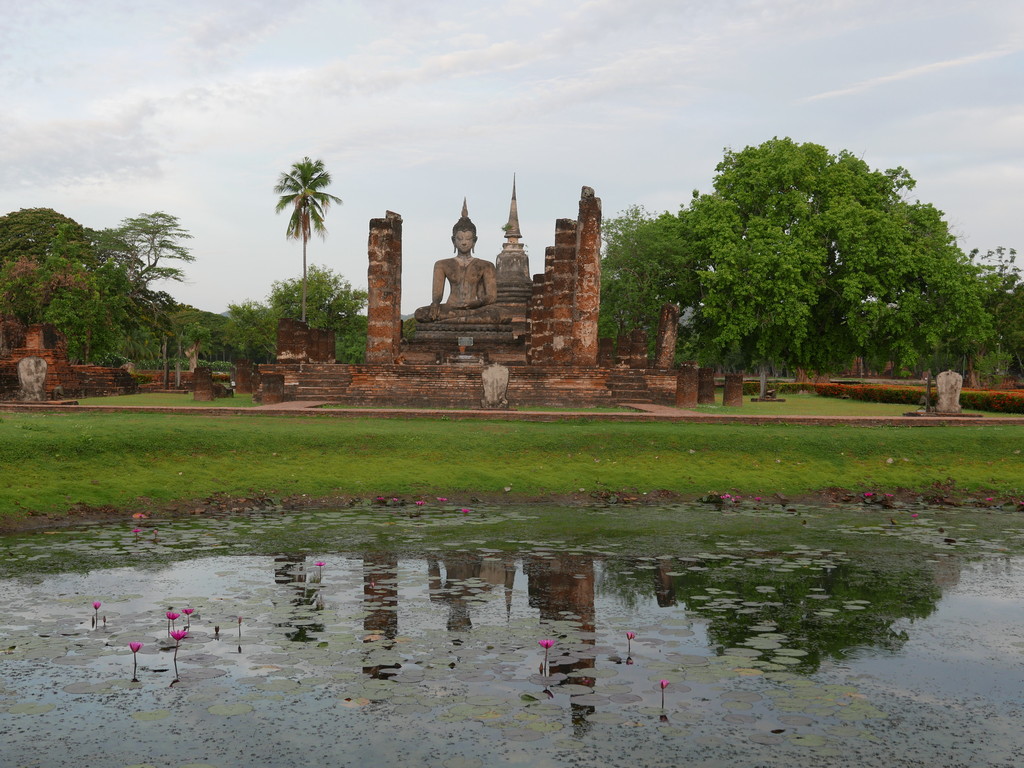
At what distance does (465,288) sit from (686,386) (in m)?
10.5

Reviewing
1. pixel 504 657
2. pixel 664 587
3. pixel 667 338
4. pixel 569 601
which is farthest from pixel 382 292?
pixel 504 657

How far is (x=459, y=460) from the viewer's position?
15.1m

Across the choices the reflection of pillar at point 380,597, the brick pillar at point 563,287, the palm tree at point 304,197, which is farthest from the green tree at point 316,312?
the reflection of pillar at point 380,597

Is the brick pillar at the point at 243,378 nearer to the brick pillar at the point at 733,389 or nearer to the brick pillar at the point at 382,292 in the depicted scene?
the brick pillar at the point at 382,292

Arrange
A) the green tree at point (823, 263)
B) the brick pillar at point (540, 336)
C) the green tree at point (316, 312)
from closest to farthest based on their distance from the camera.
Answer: the brick pillar at point (540, 336)
the green tree at point (823, 263)
the green tree at point (316, 312)

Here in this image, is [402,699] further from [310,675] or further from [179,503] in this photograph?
[179,503]

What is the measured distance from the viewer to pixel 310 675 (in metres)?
5.66

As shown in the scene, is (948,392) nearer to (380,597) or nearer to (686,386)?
(686,386)

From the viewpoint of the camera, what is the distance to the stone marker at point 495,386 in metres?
21.2

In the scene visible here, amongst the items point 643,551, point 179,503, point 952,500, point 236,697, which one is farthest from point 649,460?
point 236,697

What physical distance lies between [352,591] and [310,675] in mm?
2156

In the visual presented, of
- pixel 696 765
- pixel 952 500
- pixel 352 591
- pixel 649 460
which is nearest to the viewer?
pixel 696 765

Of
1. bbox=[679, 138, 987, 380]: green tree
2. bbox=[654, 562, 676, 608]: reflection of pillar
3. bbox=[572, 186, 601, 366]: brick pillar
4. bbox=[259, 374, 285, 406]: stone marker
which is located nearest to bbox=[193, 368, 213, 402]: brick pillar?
bbox=[259, 374, 285, 406]: stone marker

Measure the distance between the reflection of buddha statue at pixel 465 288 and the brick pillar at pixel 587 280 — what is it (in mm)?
5753
